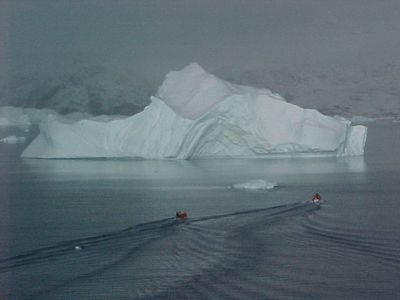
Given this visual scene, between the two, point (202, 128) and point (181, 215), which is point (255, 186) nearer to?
point (202, 128)

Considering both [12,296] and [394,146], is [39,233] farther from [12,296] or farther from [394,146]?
[394,146]

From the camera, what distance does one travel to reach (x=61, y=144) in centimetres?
2095

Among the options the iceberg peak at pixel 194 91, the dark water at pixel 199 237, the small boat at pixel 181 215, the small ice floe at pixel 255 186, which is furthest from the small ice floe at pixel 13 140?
the small boat at pixel 181 215

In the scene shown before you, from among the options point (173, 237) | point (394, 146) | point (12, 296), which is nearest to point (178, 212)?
point (173, 237)

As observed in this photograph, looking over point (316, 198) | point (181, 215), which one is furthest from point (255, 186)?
point (181, 215)

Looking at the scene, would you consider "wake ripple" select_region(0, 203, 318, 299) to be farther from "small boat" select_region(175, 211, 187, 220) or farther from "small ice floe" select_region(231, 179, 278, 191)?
"small ice floe" select_region(231, 179, 278, 191)

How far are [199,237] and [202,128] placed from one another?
9.15m

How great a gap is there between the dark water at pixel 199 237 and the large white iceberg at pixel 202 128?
1472 millimetres

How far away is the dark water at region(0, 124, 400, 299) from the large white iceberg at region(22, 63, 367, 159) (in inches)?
58.0

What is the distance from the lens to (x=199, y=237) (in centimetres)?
995

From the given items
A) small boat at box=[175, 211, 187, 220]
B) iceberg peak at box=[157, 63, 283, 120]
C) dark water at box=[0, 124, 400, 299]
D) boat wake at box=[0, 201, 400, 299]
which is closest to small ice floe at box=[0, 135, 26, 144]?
iceberg peak at box=[157, 63, 283, 120]

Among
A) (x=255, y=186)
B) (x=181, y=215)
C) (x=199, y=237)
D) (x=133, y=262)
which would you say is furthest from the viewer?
(x=255, y=186)

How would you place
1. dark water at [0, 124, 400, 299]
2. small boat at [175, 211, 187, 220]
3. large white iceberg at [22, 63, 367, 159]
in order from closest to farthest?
dark water at [0, 124, 400, 299]
small boat at [175, 211, 187, 220]
large white iceberg at [22, 63, 367, 159]

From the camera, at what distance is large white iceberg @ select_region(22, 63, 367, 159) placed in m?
19.0
